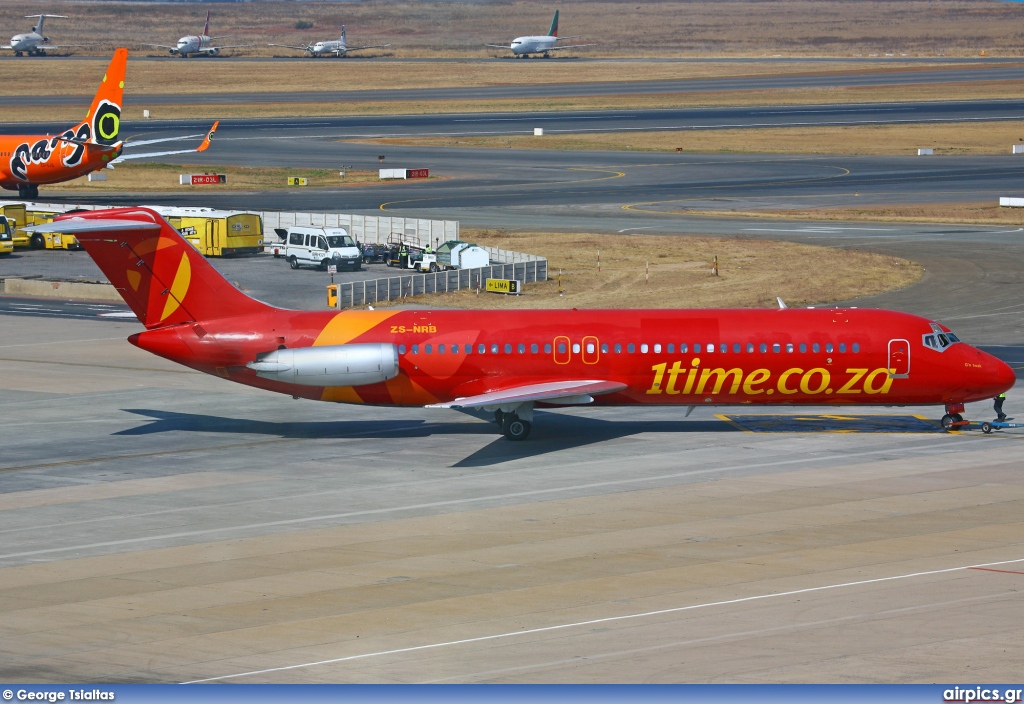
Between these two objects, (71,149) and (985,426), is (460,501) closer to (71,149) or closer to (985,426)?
(985,426)

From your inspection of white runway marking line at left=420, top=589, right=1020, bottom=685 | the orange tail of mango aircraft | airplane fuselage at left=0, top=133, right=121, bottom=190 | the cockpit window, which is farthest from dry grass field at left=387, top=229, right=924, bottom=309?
white runway marking line at left=420, top=589, right=1020, bottom=685

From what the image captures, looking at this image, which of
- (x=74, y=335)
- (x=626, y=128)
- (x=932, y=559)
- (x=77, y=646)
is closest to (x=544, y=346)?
(x=932, y=559)

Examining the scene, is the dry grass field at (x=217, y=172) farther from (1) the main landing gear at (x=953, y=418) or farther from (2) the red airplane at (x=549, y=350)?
(1) the main landing gear at (x=953, y=418)

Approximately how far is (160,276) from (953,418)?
25723mm

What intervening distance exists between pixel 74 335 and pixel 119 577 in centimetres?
3856

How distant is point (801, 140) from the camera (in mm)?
138375

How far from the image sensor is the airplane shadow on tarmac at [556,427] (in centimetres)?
4366

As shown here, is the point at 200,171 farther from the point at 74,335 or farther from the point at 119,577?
the point at 119,577

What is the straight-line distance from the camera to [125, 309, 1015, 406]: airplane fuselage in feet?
135

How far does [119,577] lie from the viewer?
2819 cm

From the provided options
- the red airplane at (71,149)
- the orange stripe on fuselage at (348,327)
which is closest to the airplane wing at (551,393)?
the orange stripe on fuselage at (348,327)

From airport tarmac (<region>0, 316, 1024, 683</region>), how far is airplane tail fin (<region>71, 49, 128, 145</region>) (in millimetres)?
52307

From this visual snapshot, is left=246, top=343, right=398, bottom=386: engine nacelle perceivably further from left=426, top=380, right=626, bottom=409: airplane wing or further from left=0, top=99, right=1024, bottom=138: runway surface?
left=0, top=99, right=1024, bottom=138: runway surface

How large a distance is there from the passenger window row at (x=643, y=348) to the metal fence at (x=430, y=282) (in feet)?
93.0
